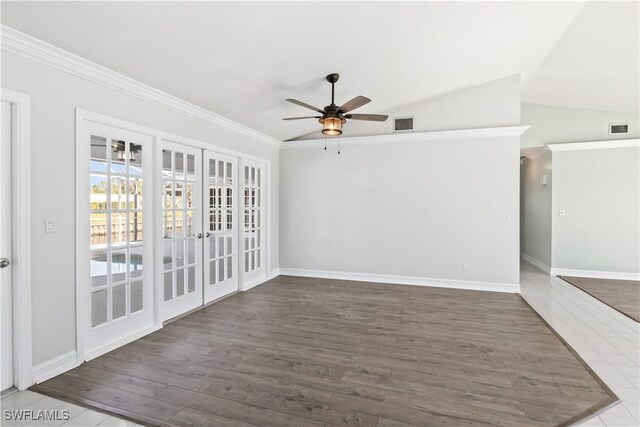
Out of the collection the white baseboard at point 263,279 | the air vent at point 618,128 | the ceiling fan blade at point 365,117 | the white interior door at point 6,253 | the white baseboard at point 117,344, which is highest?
the air vent at point 618,128

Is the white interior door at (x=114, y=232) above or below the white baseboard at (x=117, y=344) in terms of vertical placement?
above

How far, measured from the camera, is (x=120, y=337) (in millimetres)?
3148

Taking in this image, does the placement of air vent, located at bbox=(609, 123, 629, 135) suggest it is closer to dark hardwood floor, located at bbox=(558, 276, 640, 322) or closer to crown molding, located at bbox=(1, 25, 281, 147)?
dark hardwood floor, located at bbox=(558, 276, 640, 322)

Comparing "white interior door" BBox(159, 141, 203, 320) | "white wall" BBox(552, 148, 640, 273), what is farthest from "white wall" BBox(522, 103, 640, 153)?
"white interior door" BBox(159, 141, 203, 320)

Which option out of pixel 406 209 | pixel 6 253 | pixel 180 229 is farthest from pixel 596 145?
pixel 6 253

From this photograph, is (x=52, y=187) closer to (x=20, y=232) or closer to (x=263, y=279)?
(x=20, y=232)

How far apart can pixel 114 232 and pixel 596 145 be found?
776 cm

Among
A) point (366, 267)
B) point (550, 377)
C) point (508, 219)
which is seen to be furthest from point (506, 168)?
point (550, 377)

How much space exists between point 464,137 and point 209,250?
4.37 metres

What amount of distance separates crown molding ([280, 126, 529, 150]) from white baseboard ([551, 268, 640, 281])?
10.0ft

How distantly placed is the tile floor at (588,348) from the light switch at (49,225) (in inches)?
46.8

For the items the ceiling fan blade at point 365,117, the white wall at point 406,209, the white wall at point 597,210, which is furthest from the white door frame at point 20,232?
the white wall at point 597,210

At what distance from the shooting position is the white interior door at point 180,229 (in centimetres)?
374

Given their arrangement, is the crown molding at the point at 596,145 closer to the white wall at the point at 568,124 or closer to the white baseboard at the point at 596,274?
the white wall at the point at 568,124
